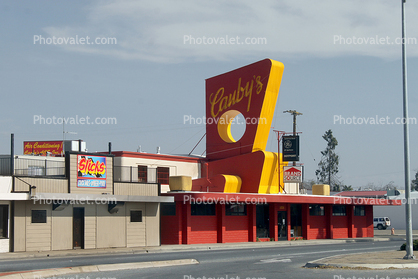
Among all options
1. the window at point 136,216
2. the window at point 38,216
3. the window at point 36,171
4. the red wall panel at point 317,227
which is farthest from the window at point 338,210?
the window at point 38,216

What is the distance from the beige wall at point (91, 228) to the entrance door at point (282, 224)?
38.1 feet

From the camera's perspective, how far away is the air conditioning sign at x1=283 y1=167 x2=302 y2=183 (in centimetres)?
3922

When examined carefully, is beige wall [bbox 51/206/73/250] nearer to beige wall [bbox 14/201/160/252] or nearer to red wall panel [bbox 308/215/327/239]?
beige wall [bbox 14/201/160/252]

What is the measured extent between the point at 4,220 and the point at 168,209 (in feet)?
39.1

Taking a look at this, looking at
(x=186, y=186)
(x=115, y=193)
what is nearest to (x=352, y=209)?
(x=186, y=186)

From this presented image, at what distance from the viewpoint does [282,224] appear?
131 feet

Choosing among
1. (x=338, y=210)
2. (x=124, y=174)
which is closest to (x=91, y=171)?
(x=124, y=174)

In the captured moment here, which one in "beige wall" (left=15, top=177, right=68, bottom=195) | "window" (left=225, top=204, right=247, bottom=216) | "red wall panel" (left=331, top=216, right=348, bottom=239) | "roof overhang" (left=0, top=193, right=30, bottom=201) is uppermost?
"beige wall" (left=15, top=177, right=68, bottom=195)

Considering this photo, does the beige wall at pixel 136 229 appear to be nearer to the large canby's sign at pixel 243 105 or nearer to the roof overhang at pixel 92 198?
the roof overhang at pixel 92 198

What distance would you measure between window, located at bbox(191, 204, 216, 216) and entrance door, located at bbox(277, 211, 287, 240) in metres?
6.63

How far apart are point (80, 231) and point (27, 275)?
14066 mm

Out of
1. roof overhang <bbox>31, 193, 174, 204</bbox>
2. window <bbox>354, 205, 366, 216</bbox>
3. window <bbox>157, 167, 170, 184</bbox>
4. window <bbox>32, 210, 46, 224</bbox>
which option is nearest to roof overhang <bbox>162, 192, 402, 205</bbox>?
roof overhang <bbox>31, 193, 174, 204</bbox>

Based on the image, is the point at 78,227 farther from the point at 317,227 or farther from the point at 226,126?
the point at 317,227

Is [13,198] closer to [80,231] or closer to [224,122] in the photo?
[80,231]
